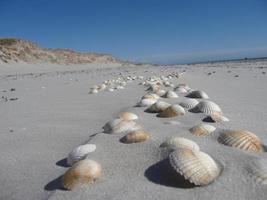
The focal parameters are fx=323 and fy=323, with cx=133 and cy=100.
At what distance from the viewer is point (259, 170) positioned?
1776 millimetres

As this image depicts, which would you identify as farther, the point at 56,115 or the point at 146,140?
the point at 56,115

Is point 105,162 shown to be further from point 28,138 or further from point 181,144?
point 28,138

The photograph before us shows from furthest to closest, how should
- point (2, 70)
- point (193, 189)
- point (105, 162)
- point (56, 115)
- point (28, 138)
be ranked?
point (2, 70)
point (56, 115)
point (28, 138)
point (105, 162)
point (193, 189)

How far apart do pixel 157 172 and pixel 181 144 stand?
0.32m

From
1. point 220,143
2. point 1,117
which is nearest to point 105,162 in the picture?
point 220,143

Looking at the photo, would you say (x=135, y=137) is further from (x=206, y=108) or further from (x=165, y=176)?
(x=206, y=108)

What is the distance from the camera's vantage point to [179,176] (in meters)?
1.72

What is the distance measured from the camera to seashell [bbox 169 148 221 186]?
170cm

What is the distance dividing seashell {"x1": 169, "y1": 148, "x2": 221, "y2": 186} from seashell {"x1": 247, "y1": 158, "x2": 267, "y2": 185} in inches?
7.1

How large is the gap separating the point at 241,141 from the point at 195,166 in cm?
60

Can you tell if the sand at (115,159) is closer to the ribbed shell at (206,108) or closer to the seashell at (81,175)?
the seashell at (81,175)

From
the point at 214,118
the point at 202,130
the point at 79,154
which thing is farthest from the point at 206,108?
the point at 79,154

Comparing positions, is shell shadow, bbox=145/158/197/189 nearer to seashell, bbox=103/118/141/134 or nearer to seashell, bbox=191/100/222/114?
seashell, bbox=103/118/141/134

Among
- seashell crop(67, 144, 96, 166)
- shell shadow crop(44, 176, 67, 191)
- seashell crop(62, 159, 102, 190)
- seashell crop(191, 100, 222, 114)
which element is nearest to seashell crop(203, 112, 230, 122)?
seashell crop(191, 100, 222, 114)
